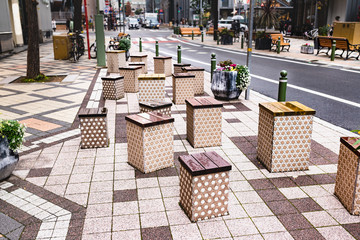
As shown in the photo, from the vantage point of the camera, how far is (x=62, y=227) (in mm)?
3736

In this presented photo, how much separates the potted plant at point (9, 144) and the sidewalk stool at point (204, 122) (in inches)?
109

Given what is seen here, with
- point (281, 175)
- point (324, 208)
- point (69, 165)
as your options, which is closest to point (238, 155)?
point (281, 175)

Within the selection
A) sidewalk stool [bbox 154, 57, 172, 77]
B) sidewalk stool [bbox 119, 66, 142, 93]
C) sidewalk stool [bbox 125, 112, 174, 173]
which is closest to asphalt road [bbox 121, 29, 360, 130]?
sidewalk stool [bbox 154, 57, 172, 77]

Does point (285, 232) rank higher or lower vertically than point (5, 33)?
lower

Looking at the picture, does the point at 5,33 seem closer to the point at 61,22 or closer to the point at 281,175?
the point at 281,175

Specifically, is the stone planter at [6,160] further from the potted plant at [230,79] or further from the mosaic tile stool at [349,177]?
the potted plant at [230,79]

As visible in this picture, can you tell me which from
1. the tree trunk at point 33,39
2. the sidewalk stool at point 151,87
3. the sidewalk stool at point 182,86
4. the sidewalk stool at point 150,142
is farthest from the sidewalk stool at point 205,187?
the tree trunk at point 33,39

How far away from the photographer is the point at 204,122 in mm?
6039

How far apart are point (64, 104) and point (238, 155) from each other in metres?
5.67

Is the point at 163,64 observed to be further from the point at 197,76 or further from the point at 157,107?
the point at 157,107

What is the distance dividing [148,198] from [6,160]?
2.10m

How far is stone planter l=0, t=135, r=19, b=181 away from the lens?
15.4 ft

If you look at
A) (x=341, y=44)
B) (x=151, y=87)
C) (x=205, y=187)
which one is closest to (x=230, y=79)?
(x=151, y=87)

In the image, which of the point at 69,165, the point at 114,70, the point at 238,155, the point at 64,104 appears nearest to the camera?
the point at 69,165
